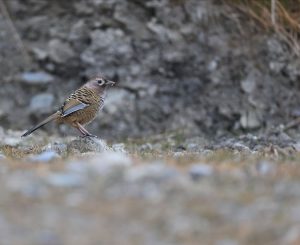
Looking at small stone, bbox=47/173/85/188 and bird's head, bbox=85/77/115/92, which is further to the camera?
bird's head, bbox=85/77/115/92

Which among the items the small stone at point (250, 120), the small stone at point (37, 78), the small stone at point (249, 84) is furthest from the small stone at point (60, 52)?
the small stone at point (250, 120)

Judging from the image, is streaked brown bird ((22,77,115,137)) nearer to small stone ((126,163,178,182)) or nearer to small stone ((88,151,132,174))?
small stone ((88,151,132,174))

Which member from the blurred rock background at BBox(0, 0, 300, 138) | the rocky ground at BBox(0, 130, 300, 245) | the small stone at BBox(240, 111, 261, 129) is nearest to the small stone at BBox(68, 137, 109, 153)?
the rocky ground at BBox(0, 130, 300, 245)

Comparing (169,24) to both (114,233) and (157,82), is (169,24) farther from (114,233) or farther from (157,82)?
(114,233)

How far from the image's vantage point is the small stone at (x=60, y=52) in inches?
613

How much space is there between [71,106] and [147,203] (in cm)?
512

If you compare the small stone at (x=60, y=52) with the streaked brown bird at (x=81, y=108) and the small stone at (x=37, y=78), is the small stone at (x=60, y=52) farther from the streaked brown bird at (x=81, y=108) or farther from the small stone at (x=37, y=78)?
the streaked brown bird at (x=81, y=108)

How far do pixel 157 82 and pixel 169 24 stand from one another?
1.00 meters

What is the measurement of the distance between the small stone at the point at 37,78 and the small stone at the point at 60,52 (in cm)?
32

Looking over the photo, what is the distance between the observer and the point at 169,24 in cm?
1519

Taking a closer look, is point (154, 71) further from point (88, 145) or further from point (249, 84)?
point (88, 145)

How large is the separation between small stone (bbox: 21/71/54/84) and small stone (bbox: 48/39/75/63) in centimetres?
32

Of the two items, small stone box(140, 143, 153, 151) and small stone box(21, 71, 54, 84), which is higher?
small stone box(140, 143, 153, 151)

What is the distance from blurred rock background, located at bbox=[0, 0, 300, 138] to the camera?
14.9m
